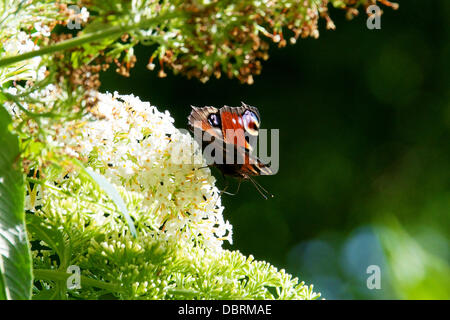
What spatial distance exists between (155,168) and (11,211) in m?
0.32

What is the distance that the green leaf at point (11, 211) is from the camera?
0.58 metres

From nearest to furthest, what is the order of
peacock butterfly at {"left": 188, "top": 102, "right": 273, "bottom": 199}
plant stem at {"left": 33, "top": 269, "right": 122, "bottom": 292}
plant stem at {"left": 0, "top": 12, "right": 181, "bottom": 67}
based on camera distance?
plant stem at {"left": 0, "top": 12, "right": 181, "bottom": 67}
plant stem at {"left": 33, "top": 269, "right": 122, "bottom": 292}
peacock butterfly at {"left": 188, "top": 102, "right": 273, "bottom": 199}

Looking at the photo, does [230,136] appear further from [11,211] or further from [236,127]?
[11,211]

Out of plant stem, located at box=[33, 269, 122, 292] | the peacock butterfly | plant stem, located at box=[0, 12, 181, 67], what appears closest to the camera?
plant stem, located at box=[0, 12, 181, 67]

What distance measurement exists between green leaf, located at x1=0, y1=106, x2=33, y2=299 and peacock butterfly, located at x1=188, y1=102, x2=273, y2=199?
0.48 metres

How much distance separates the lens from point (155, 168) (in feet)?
2.91

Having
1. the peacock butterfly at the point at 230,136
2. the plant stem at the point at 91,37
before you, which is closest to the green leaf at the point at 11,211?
the plant stem at the point at 91,37

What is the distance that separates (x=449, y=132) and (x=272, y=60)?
93cm

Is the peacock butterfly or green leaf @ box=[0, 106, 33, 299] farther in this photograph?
the peacock butterfly

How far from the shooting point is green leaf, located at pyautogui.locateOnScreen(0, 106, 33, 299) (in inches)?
22.9

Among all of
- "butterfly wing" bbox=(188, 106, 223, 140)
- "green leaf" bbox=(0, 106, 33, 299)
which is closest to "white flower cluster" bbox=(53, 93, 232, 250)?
"butterfly wing" bbox=(188, 106, 223, 140)

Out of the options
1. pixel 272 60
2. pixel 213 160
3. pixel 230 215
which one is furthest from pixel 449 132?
pixel 213 160

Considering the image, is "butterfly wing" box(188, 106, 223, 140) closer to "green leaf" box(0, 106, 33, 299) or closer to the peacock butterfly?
the peacock butterfly

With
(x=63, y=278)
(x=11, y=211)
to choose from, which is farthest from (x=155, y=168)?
(x=11, y=211)
